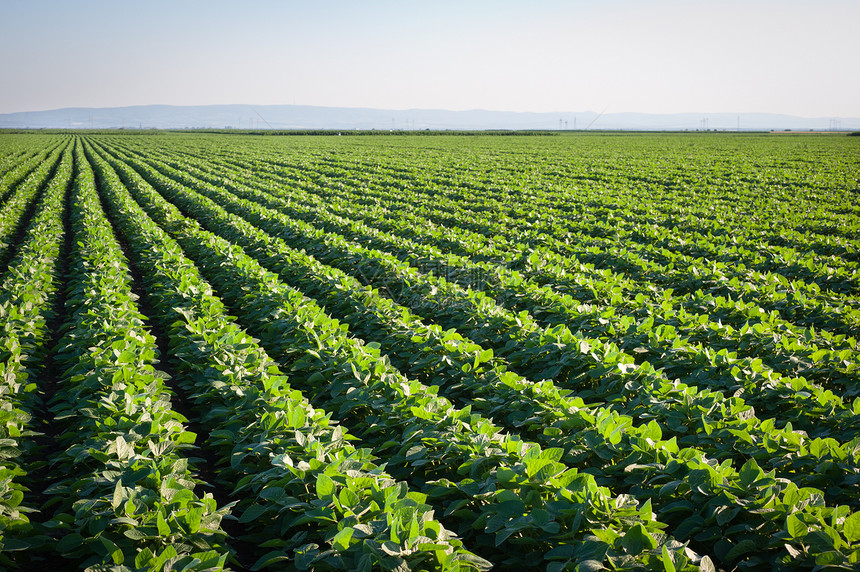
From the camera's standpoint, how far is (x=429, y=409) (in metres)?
4.20

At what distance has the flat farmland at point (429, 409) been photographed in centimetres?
292

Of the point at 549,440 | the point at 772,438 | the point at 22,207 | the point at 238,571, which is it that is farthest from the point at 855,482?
the point at 22,207

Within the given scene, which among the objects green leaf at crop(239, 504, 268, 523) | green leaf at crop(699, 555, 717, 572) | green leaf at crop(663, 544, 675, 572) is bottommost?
green leaf at crop(239, 504, 268, 523)

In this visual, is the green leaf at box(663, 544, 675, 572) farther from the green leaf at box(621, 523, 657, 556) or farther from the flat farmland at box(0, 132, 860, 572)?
the green leaf at box(621, 523, 657, 556)

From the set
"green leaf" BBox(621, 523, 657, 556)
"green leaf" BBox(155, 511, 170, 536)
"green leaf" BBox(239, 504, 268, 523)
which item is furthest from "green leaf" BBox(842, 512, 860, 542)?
"green leaf" BBox(155, 511, 170, 536)

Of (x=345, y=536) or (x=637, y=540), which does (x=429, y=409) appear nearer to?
(x=345, y=536)

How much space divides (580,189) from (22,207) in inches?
795

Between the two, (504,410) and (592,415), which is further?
(504,410)

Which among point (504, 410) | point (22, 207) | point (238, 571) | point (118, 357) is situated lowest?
point (238, 571)

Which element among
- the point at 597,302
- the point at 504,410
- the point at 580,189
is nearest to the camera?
the point at 504,410

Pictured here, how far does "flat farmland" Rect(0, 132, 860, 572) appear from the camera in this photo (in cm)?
292

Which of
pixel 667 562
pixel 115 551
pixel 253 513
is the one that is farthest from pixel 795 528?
pixel 115 551

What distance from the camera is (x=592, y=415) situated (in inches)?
163

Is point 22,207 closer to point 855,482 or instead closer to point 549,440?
point 549,440
